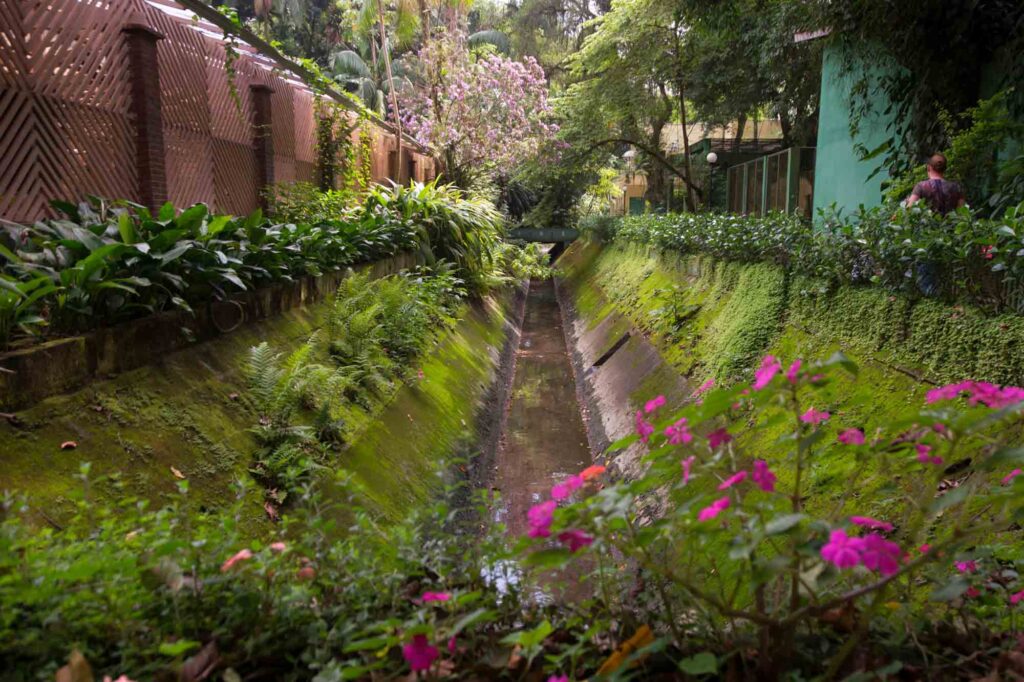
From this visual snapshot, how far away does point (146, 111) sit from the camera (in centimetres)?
674

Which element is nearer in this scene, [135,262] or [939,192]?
[135,262]

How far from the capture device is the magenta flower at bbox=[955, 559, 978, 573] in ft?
6.47

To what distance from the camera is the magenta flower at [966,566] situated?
6.47ft

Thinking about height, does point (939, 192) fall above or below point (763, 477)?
above

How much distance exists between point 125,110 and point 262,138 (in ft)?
9.55

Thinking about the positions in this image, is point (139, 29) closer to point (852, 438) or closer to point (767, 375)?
point (767, 375)

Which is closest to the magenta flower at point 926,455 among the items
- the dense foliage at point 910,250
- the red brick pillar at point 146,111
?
the dense foliage at point 910,250

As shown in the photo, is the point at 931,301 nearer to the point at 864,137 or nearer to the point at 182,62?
the point at 864,137

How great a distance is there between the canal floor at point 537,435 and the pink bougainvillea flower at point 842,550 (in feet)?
8.90

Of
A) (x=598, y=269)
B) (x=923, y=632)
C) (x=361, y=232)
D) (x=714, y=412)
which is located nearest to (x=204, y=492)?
(x=714, y=412)

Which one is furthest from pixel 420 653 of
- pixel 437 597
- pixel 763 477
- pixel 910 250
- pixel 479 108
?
pixel 479 108

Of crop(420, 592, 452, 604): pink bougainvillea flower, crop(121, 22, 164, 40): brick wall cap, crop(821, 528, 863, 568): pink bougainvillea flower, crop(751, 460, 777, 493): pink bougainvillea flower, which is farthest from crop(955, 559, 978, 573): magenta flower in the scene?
crop(121, 22, 164, 40): brick wall cap

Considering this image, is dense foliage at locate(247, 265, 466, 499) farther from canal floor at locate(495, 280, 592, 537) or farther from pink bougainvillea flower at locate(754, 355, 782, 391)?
pink bougainvillea flower at locate(754, 355, 782, 391)

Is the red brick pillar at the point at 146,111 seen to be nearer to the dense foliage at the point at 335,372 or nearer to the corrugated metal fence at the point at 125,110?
the corrugated metal fence at the point at 125,110
